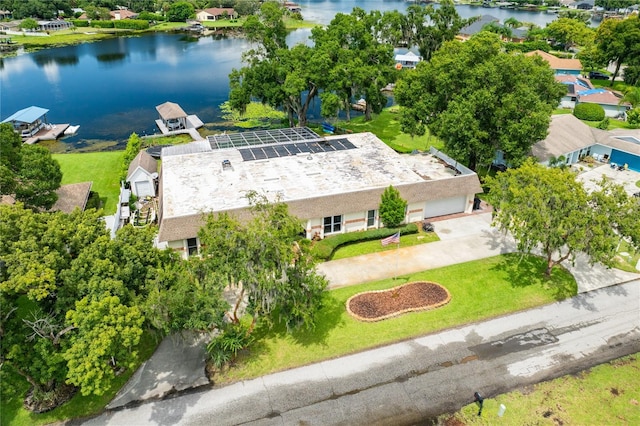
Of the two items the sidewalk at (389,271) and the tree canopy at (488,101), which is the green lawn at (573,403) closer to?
the sidewalk at (389,271)

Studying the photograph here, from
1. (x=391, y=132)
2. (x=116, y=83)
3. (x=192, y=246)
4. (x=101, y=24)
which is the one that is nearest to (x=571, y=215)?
(x=192, y=246)

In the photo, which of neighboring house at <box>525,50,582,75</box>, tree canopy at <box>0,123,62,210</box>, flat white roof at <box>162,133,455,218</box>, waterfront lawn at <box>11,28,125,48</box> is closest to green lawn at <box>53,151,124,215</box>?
tree canopy at <box>0,123,62,210</box>

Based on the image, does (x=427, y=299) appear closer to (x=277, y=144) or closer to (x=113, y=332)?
(x=113, y=332)

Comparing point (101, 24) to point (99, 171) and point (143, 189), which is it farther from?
point (143, 189)

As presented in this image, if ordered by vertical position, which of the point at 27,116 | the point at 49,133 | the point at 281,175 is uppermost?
the point at 281,175

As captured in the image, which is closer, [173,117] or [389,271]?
[389,271]

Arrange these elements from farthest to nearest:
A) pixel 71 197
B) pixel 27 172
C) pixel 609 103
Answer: pixel 609 103
pixel 71 197
pixel 27 172

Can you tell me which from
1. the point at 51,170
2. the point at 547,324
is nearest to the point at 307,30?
the point at 51,170

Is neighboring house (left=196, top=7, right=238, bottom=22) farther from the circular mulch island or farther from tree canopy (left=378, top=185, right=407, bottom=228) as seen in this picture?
the circular mulch island
